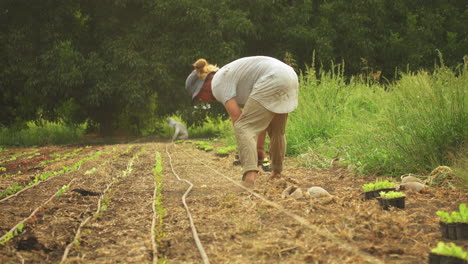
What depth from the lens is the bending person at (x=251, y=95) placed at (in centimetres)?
419

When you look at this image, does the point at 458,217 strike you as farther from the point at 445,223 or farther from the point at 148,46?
the point at 148,46

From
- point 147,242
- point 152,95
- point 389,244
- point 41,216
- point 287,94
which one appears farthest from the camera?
point 152,95

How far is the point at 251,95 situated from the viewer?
167 inches

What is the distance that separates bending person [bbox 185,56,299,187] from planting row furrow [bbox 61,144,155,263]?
1.01 meters

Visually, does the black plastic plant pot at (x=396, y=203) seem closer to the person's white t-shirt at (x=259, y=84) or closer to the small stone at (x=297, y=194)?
the small stone at (x=297, y=194)

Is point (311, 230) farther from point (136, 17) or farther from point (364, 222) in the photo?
point (136, 17)

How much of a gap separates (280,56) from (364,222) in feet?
46.6

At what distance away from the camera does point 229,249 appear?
2.59 m

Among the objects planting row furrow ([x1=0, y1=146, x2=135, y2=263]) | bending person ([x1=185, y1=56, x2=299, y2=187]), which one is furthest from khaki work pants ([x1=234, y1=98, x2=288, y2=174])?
planting row furrow ([x1=0, y1=146, x2=135, y2=263])

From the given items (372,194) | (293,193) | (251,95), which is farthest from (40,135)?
(372,194)

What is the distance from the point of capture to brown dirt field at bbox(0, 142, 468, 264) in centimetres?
249

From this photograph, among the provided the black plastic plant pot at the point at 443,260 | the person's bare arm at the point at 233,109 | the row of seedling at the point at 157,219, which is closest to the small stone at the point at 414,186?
the person's bare arm at the point at 233,109

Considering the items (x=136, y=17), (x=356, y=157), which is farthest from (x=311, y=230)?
(x=136, y=17)

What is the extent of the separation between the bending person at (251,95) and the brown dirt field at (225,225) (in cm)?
42
